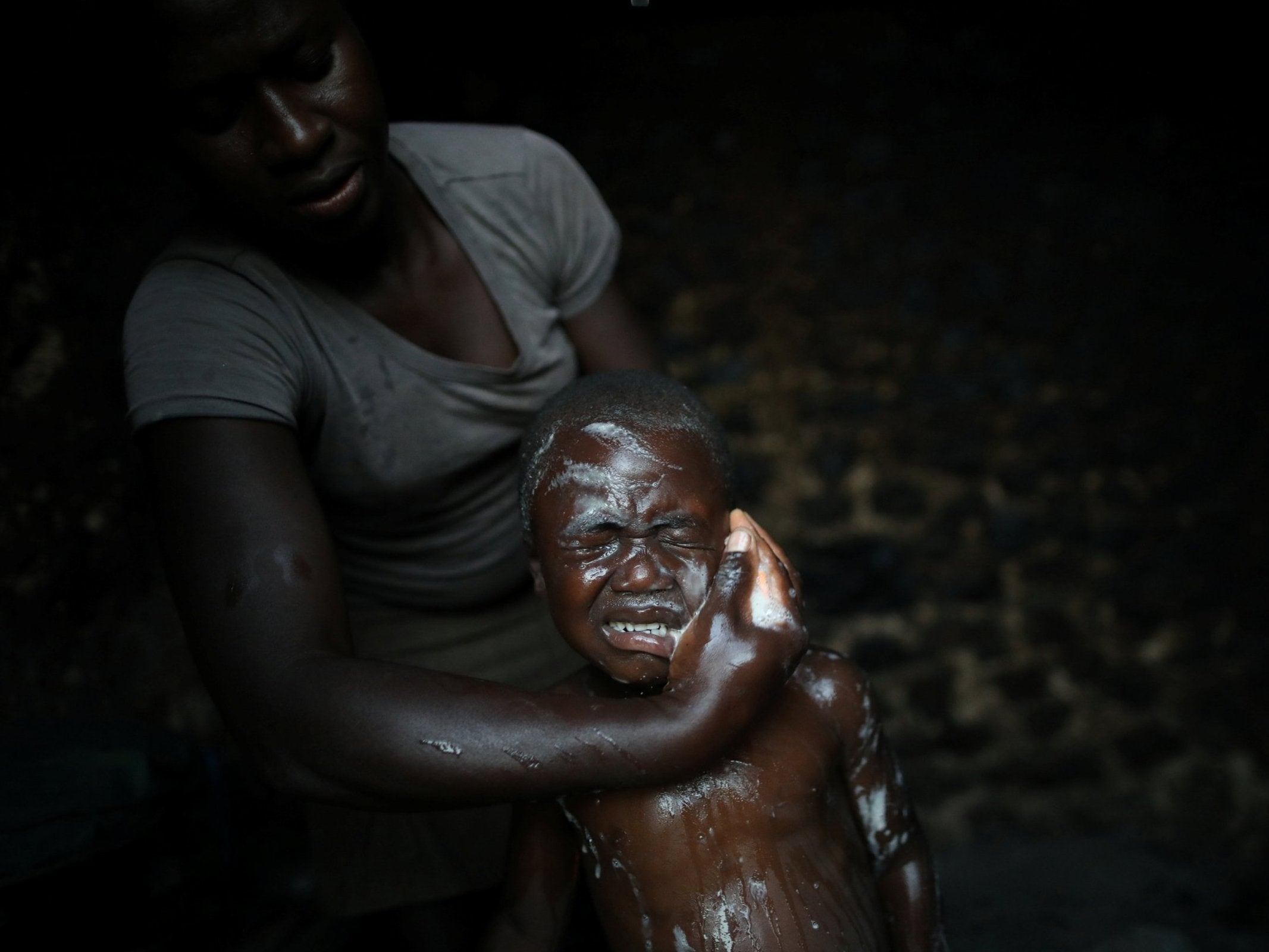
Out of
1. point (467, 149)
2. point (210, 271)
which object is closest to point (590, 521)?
point (210, 271)

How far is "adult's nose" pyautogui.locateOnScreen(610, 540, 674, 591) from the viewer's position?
1.31 m

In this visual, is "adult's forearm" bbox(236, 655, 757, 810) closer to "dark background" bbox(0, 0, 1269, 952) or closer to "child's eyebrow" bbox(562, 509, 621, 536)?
"child's eyebrow" bbox(562, 509, 621, 536)

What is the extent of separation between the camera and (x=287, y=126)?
1.30 m

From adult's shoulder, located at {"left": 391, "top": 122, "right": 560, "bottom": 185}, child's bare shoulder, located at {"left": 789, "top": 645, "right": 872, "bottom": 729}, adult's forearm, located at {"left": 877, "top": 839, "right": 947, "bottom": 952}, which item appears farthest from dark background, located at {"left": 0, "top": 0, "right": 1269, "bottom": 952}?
child's bare shoulder, located at {"left": 789, "top": 645, "right": 872, "bottom": 729}

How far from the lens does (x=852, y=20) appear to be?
3152mm

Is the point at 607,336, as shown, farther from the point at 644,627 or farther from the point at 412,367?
the point at 644,627

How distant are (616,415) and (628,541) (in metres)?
0.18

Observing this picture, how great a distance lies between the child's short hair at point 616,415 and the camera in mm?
1407

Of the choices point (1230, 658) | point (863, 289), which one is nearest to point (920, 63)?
point (863, 289)

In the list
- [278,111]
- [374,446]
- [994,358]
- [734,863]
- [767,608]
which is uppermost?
[278,111]

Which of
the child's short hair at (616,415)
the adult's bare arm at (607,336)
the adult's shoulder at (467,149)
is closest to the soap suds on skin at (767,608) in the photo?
the child's short hair at (616,415)

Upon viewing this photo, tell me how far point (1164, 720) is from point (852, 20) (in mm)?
2371

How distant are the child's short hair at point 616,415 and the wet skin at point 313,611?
6.3 inches

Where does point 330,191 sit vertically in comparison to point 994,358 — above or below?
above
